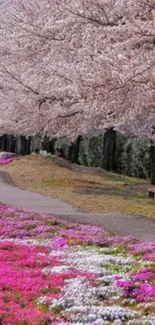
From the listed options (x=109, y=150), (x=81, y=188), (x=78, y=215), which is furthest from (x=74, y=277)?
(x=109, y=150)

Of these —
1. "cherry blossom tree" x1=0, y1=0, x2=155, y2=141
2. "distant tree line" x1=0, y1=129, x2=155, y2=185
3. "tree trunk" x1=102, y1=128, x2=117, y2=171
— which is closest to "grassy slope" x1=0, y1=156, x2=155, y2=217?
"tree trunk" x1=102, y1=128, x2=117, y2=171

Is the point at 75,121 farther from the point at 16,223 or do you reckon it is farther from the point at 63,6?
the point at 16,223

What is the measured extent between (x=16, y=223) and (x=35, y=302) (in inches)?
254

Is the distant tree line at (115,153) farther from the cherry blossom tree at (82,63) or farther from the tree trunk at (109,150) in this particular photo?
the cherry blossom tree at (82,63)

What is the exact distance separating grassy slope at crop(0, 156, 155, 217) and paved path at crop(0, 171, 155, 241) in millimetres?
656

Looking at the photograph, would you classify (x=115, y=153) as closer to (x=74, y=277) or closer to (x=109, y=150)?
(x=109, y=150)

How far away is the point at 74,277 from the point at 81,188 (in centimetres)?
1639

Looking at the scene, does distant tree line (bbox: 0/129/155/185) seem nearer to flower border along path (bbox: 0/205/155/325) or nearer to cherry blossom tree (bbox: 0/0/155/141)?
cherry blossom tree (bbox: 0/0/155/141)

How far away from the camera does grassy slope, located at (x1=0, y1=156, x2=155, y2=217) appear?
1964 centimetres

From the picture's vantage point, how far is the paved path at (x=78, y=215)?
14541 mm

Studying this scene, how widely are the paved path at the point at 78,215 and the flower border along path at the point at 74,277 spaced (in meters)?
Answer: 0.90

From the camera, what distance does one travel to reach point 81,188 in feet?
84.9

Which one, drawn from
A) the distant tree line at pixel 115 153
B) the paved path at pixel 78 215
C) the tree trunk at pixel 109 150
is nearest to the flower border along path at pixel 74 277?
the paved path at pixel 78 215

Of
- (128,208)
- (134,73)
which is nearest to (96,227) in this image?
(134,73)
